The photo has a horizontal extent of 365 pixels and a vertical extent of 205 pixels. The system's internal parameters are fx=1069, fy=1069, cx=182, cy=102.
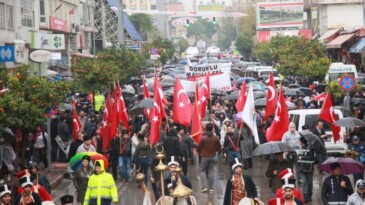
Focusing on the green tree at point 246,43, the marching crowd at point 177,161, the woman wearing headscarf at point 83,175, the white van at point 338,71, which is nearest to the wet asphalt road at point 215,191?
the marching crowd at point 177,161

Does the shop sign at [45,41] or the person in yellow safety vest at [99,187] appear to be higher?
the shop sign at [45,41]

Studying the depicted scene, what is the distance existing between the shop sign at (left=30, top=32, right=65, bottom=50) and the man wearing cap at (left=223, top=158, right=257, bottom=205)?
A: 97.5 ft

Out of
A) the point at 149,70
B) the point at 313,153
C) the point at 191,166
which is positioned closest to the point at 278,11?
the point at 149,70

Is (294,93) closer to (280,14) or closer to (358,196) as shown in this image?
(358,196)

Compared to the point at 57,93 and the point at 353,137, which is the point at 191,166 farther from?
the point at 353,137

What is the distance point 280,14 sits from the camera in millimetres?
119812

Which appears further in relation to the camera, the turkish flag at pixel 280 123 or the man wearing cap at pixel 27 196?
the turkish flag at pixel 280 123

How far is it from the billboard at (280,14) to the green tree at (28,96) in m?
91.3

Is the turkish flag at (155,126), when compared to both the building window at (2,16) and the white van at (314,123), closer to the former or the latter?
the white van at (314,123)

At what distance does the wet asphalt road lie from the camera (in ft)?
70.8

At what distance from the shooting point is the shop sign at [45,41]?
145 ft

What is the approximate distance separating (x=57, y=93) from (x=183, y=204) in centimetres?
1200

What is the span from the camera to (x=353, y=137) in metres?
21.7

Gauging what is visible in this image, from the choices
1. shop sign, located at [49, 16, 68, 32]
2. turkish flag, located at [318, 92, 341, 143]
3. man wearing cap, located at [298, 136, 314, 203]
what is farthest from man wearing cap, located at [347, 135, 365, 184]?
shop sign, located at [49, 16, 68, 32]
